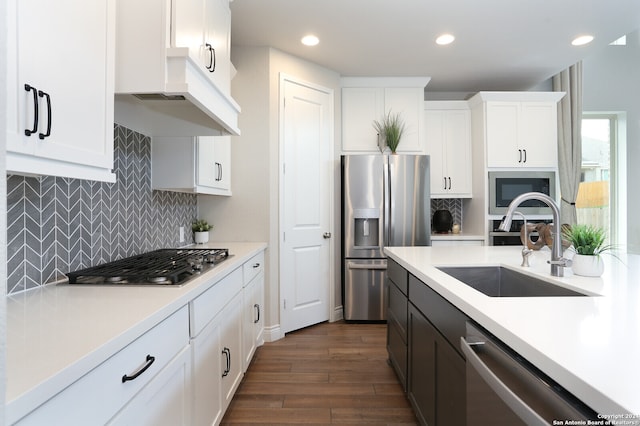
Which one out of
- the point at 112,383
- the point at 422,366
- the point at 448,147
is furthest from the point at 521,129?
the point at 112,383

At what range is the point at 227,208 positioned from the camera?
315 centimetres

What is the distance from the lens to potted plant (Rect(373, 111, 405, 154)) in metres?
3.77

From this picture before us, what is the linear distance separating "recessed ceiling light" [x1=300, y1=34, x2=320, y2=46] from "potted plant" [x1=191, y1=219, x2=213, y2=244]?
1.86 metres

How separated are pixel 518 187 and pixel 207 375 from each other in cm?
375

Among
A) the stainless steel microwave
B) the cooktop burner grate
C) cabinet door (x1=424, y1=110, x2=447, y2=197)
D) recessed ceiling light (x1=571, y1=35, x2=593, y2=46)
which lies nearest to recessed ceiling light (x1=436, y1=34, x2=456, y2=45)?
cabinet door (x1=424, y1=110, x2=447, y2=197)

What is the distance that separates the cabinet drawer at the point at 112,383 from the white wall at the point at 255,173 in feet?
6.46

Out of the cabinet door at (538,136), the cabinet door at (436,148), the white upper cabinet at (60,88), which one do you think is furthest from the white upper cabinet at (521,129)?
the white upper cabinet at (60,88)

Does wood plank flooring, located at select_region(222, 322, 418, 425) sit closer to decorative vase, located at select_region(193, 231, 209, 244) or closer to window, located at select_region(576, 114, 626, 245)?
decorative vase, located at select_region(193, 231, 209, 244)

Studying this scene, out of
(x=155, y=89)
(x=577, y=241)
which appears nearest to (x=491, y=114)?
(x=577, y=241)

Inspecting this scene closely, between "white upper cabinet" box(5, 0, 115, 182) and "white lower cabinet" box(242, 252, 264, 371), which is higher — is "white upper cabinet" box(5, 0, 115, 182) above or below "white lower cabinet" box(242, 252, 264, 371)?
above

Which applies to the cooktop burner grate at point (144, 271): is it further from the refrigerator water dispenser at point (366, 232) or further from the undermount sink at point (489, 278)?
the refrigerator water dispenser at point (366, 232)

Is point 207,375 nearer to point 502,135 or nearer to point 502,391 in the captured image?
point 502,391

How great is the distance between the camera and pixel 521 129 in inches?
153

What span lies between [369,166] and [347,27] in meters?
1.31
